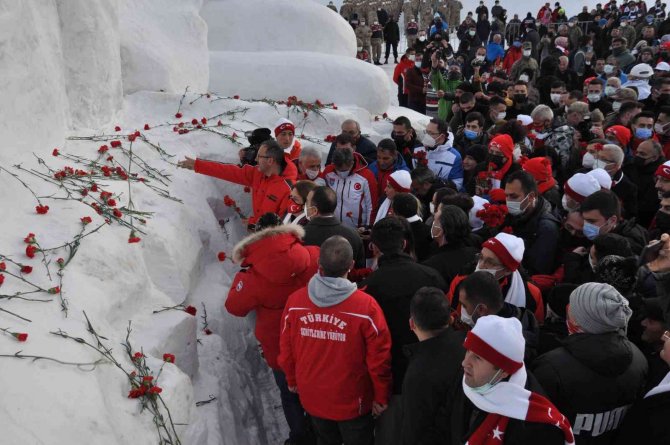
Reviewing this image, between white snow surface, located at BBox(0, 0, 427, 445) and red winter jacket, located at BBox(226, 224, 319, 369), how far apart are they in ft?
1.96

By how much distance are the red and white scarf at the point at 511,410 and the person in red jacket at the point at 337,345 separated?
99 centimetres

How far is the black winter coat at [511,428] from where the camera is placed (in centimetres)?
234

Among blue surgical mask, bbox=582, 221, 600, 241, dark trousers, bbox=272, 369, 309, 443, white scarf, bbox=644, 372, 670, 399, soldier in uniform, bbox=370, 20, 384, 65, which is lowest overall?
soldier in uniform, bbox=370, 20, 384, 65

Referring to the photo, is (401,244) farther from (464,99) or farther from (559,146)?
(464,99)

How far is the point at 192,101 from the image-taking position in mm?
7539

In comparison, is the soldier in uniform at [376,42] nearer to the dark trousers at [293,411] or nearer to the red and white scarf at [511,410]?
the dark trousers at [293,411]

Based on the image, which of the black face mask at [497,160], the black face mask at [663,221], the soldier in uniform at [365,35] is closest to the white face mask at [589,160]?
the black face mask at [497,160]

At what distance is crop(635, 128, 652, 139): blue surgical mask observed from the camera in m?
6.57

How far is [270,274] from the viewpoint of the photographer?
152 inches

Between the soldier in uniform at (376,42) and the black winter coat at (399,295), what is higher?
the black winter coat at (399,295)

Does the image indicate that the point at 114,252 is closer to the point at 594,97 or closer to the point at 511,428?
the point at 511,428

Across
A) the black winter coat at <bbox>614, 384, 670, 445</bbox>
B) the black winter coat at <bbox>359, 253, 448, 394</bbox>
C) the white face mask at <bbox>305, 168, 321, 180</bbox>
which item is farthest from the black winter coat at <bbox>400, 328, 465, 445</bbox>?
the white face mask at <bbox>305, 168, 321, 180</bbox>

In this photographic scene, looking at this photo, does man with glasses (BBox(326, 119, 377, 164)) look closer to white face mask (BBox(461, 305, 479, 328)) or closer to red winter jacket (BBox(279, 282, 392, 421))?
red winter jacket (BBox(279, 282, 392, 421))

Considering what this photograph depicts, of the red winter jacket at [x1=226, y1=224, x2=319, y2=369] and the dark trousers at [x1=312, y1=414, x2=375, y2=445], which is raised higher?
the red winter jacket at [x1=226, y1=224, x2=319, y2=369]
